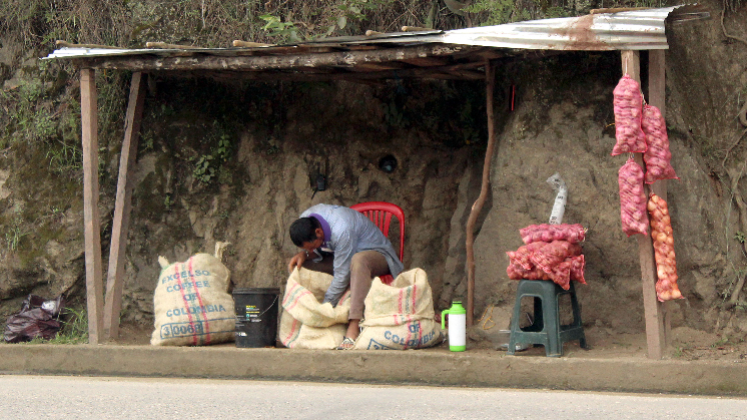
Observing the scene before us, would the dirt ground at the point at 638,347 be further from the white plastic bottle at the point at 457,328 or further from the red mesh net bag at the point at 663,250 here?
the red mesh net bag at the point at 663,250

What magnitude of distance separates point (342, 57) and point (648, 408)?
3.35 metres

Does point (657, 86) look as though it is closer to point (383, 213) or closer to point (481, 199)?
point (481, 199)

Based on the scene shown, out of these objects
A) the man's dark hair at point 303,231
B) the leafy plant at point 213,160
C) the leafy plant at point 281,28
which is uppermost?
the leafy plant at point 281,28

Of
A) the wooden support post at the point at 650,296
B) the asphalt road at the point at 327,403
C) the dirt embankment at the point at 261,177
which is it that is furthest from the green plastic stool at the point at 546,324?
the dirt embankment at the point at 261,177

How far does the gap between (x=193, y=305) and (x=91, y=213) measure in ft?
3.95

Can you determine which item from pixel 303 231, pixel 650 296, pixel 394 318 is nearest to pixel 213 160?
pixel 303 231

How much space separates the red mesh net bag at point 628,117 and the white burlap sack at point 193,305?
12.0 ft

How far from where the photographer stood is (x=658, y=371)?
5605mm

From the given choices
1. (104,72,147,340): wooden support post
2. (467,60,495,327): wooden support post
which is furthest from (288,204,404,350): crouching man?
(104,72,147,340): wooden support post

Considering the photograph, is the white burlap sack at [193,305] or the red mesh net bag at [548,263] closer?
the red mesh net bag at [548,263]

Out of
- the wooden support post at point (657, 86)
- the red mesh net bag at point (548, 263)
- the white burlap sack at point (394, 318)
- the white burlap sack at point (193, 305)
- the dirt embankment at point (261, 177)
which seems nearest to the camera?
the wooden support post at point (657, 86)

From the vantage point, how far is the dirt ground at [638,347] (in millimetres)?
5910

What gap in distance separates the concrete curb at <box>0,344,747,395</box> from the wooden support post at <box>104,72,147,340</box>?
1.58ft

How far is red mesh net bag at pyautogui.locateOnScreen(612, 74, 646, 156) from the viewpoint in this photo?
5.52 m
